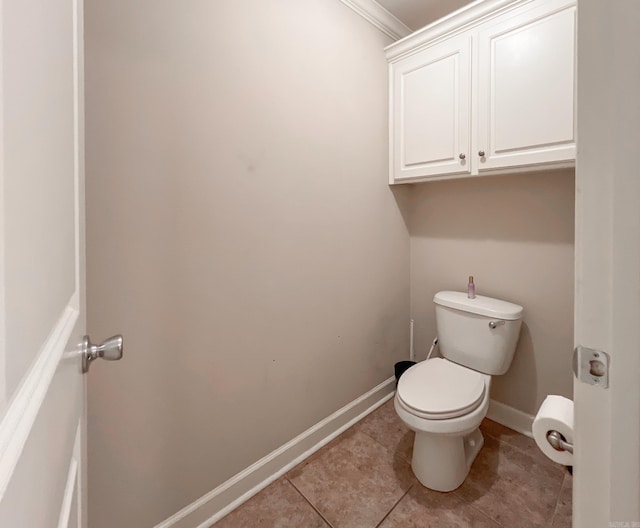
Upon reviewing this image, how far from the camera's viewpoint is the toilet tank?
1.53 metres

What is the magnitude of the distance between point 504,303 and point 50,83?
6.21 feet

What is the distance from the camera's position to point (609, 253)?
1.31ft

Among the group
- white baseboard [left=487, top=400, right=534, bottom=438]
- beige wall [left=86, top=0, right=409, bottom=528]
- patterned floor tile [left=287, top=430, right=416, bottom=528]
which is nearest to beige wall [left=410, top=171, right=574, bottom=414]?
white baseboard [left=487, top=400, right=534, bottom=438]

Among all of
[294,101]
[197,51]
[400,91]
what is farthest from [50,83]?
[400,91]

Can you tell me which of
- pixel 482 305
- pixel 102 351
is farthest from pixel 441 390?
pixel 102 351

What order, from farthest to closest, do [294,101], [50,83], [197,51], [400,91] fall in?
[400,91] < [294,101] < [197,51] < [50,83]

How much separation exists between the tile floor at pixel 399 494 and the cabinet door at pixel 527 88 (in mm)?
1432

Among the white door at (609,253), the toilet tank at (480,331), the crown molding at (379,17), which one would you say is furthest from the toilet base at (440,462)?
the crown molding at (379,17)

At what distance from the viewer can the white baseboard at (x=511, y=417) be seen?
1669 millimetres

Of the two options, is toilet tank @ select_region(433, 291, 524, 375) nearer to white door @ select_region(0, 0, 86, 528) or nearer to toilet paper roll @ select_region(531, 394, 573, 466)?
toilet paper roll @ select_region(531, 394, 573, 466)

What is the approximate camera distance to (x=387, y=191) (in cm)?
189

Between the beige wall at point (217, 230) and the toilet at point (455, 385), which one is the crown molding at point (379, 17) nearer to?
the beige wall at point (217, 230)

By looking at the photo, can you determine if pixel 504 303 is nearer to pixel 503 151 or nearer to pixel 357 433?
pixel 503 151

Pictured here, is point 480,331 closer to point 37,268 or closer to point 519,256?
point 519,256
